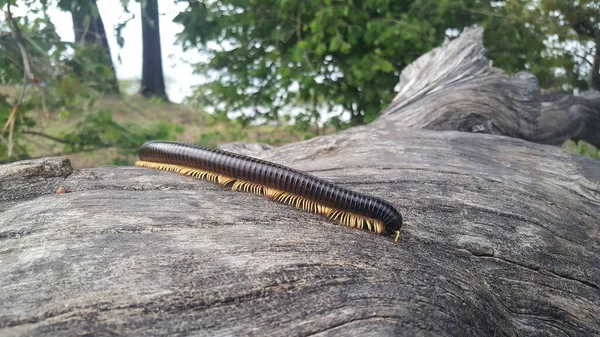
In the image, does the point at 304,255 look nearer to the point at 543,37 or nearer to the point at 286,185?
the point at 286,185

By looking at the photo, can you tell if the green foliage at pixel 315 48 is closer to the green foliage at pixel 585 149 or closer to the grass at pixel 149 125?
the grass at pixel 149 125

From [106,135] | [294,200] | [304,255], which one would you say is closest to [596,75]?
[294,200]

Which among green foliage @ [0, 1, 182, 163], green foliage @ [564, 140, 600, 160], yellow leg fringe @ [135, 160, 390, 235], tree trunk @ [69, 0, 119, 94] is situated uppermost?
tree trunk @ [69, 0, 119, 94]

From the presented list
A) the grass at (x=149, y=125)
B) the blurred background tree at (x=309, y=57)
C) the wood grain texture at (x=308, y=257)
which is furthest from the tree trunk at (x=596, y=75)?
the wood grain texture at (x=308, y=257)

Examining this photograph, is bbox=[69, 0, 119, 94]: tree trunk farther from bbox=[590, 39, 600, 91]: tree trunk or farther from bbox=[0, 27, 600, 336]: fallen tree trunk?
bbox=[590, 39, 600, 91]: tree trunk

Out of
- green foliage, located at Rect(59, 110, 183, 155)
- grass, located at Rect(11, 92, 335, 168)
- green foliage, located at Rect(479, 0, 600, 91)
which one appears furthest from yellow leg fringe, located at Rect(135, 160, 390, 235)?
green foliage, located at Rect(479, 0, 600, 91)

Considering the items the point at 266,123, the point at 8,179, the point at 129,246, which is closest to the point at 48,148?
the point at 266,123
